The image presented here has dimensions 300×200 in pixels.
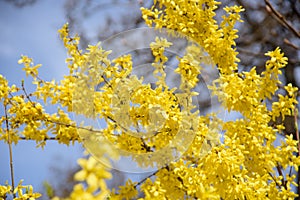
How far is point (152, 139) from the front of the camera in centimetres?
267

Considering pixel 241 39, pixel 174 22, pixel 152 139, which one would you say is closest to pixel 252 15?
pixel 241 39

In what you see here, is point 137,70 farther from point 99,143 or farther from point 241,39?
point 241,39

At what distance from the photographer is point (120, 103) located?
8.64 feet

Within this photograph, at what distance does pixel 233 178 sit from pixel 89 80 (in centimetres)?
106

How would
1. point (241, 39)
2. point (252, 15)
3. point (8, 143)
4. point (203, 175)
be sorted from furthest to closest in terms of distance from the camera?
point (252, 15) → point (241, 39) → point (8, 143) → point (203, 175)

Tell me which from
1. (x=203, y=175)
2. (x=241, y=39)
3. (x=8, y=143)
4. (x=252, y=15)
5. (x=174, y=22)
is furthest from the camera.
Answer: (x=252, y=15)

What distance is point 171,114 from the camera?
8.18 ft

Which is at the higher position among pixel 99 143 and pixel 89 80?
pixel 89 80

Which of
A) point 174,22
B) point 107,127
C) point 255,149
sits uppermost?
point 174,22

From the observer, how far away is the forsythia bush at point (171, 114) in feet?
8.36

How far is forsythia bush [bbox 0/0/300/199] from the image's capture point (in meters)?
2.55

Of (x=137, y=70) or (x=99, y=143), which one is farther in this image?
(x=137, y=70)

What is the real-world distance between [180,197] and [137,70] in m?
0.90

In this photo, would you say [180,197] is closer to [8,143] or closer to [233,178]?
[233,178]
